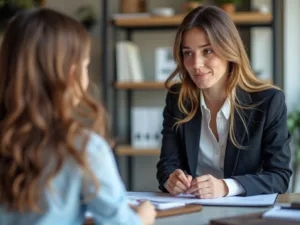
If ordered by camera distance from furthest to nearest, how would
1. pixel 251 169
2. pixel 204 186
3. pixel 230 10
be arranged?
pixel 230 10, pixel 251 169, pixel 204 186

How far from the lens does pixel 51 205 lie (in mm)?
1134

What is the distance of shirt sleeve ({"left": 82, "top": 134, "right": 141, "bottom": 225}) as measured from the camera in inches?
44.9

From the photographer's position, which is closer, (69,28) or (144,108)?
(69,28)

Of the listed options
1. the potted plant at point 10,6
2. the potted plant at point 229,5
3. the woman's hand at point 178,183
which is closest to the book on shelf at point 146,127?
the potted plant at point 229,5

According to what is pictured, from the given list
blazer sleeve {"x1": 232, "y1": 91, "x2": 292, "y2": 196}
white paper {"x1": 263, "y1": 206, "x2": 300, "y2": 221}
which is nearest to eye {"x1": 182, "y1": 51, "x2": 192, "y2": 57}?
blazer sleeve {"x1": 232, "y1": 91, "x2": 292, "y2": 196}

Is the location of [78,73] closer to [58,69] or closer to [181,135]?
[58,69]

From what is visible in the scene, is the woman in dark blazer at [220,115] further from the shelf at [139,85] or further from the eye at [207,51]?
the shelf at [139,85]

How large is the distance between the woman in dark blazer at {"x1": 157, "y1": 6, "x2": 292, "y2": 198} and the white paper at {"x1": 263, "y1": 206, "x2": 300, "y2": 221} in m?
0.41

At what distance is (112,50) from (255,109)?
222 centimetres

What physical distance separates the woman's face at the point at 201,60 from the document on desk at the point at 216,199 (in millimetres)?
447

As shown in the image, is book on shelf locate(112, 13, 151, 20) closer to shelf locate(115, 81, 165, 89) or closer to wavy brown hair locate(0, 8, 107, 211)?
shelf locate(115, 81, 165, 89)

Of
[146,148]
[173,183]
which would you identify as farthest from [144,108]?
[173,183]

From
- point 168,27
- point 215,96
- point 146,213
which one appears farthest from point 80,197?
point 168,27

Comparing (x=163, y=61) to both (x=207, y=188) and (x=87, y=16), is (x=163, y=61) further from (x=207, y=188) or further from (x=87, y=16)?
(x=207, y=188)
